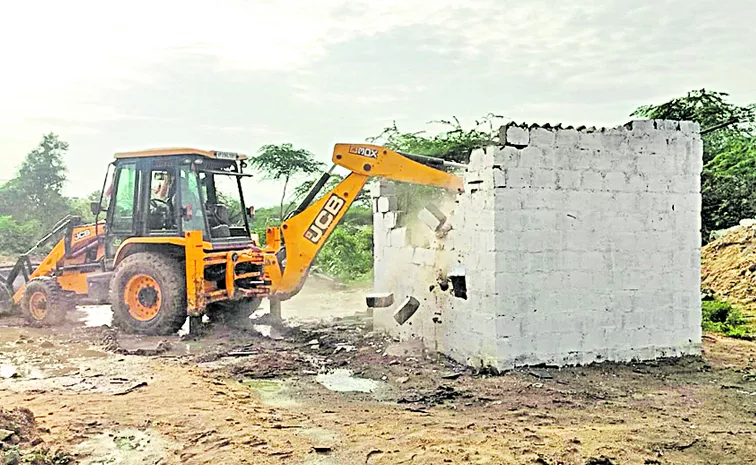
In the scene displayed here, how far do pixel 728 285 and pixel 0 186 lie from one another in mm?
26322

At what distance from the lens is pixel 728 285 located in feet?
46.3

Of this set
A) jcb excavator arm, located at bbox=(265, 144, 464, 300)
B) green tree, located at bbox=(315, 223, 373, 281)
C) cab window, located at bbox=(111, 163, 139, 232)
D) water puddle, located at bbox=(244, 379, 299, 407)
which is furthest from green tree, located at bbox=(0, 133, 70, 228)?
water puddle, located at bbox=(244, 379, 299, 407)

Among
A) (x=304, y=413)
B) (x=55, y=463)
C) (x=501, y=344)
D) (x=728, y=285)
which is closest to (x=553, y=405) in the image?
(x=501, y=344)

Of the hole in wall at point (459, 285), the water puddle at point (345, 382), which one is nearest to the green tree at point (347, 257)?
the hole in wall at point (459, 285)

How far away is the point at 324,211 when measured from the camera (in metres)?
10.6

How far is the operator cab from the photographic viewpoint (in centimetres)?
1058

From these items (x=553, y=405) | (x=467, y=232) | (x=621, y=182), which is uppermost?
(x=621, y=182)

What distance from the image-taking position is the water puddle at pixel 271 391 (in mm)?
7009

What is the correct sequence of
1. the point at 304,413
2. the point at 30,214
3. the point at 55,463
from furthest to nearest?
the point at 30,214, the point at 304,413, the point at 55,463

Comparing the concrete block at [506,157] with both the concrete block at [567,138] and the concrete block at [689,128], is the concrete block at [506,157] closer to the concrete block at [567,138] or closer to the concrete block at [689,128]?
the concrete block at [567,138]

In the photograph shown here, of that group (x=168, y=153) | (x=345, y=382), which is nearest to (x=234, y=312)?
(x=168, y=153)

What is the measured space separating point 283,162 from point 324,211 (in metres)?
14.3

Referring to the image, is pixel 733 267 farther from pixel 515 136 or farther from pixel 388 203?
pixel 515 136

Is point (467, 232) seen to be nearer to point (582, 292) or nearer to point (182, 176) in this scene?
point (582, 292)
